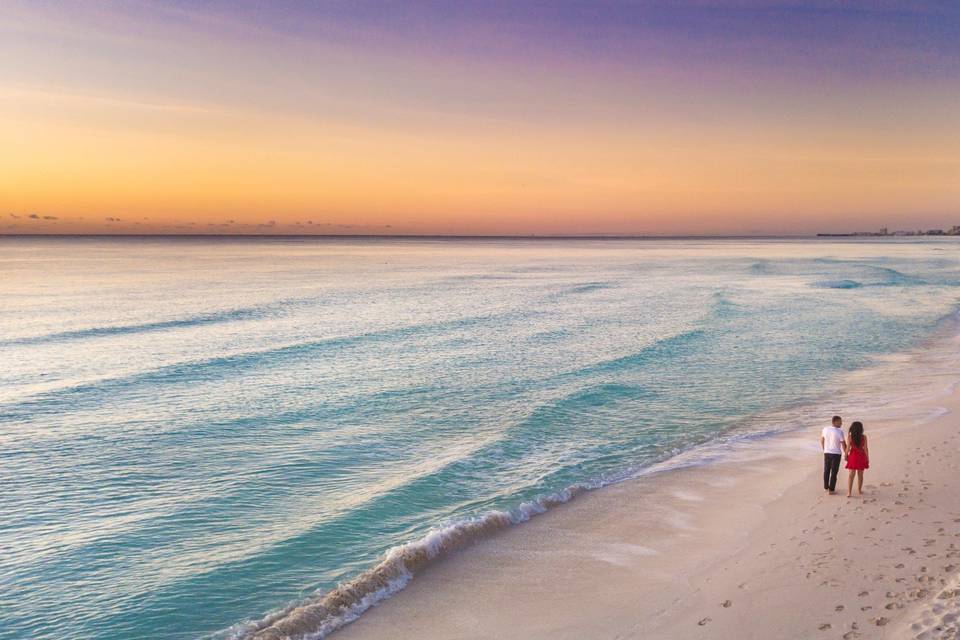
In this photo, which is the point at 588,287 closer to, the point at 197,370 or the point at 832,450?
the point at 197,370

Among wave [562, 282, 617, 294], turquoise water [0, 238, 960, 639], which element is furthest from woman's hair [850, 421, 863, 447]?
wave [562, 282, 617, 294]

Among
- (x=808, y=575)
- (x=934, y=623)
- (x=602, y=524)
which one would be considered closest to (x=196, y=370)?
(x=602, y=524)

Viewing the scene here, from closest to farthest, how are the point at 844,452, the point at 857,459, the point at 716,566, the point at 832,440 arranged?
the point at 716,566
the point at 857,459
the point at 832,440
the point at 844,452

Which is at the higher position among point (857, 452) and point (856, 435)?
point (856, 435)

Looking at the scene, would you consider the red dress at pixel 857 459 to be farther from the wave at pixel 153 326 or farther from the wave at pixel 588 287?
the wave at pixel 588 287

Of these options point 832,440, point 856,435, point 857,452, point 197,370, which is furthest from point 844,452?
point 197,370

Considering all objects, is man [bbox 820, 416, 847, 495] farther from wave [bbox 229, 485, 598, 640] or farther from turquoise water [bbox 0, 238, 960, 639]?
wave [bbox 229, 485, 598, 640]

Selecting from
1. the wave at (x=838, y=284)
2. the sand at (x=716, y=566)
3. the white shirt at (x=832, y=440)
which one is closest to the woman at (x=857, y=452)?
the white shirt at (x=832, y=440)
